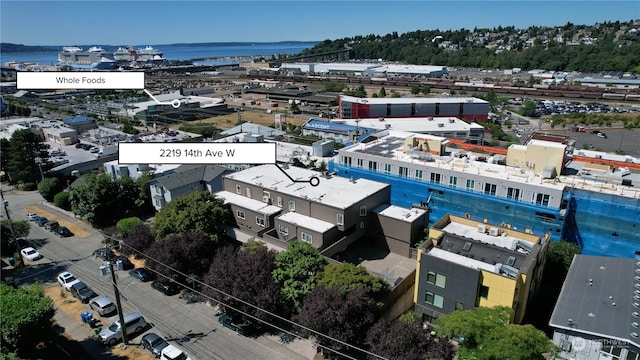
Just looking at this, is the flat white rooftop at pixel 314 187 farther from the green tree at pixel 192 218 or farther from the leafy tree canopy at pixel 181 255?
the leafy tree canopy at pixel 181 255

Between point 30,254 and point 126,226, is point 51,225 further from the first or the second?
point 126,226

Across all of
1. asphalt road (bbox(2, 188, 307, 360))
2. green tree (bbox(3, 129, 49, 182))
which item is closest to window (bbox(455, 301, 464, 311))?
asphalt road (bbox(2, 188, 307, 360))

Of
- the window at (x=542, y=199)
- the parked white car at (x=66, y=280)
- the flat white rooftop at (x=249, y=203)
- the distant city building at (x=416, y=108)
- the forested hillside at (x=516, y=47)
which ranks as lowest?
the parked white car at (x=66, y=280)

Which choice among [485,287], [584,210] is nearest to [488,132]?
[584,210]

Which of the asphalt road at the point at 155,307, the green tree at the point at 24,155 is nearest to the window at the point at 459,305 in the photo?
the asphalt road at the point at 155,307

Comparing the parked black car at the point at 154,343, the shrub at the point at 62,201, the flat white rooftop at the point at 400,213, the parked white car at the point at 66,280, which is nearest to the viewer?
the parked black car at the point at 154,343

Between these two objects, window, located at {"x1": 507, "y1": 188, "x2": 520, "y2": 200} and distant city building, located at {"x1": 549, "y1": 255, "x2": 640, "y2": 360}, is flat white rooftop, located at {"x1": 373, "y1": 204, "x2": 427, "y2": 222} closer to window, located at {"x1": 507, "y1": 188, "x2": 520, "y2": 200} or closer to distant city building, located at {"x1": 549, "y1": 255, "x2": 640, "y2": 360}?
window, located at {"x1": 507, "y1": 188, "x2": 520, "y2": 200}

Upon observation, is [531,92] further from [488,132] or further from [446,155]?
[446,155]

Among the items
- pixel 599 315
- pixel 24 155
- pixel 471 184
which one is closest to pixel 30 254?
pixel 24 155
